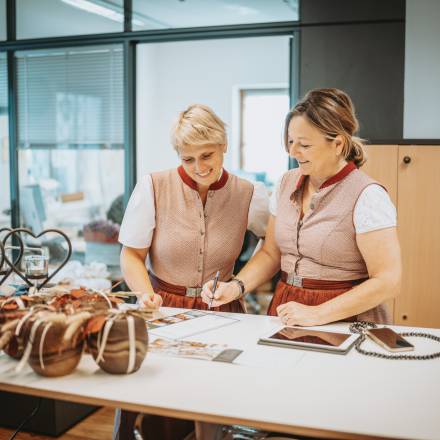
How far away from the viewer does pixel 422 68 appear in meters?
3.75

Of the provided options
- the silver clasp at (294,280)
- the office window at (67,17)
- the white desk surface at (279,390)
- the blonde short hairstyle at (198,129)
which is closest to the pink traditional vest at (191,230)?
the blonde short hairstyle at (198,129)

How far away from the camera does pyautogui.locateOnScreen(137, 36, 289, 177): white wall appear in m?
8.33

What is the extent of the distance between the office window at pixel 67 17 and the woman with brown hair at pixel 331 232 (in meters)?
2.79

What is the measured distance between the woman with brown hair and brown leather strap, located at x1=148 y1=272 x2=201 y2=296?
26cm

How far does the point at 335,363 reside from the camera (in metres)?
1.49

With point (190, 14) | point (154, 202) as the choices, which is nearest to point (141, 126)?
point (190, 14)

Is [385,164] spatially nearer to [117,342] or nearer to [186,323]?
[186,323]

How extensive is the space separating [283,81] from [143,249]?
6.52 meters

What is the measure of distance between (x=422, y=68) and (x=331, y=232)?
2277 mm

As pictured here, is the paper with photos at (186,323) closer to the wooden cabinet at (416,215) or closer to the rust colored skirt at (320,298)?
the rust colored skirt at (320,298)

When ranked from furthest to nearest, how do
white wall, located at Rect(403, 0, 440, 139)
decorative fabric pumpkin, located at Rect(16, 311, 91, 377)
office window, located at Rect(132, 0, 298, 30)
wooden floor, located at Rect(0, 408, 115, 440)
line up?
office window, located at Rect(132, 0, 298, 30) < white wall, located at Rect(403, 0, 440, 139) < wooden floor, located at Rect(0, 408, 115, 440) < decorative fabric pumpkin, located at Rect(16, 311, 91, 377)

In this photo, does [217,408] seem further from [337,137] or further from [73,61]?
[73,61]

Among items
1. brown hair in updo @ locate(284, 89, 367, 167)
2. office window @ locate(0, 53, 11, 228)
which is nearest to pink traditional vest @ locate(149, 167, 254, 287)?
brown hair in updo @ locate(284, 89, 367, 167)

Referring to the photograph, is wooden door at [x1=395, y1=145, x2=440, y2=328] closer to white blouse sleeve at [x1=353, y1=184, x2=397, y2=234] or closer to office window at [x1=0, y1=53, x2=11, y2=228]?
white blouse sleeve at [x1=353, y1=184, x2=397, y2=234]
